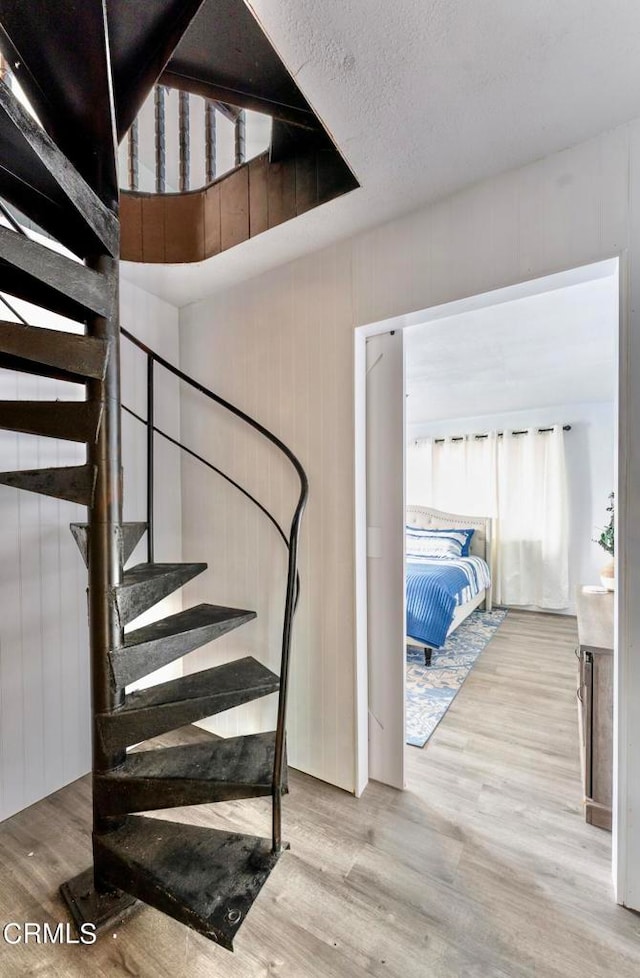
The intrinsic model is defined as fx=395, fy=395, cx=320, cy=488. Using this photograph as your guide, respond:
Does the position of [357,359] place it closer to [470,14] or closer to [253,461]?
[253,461]

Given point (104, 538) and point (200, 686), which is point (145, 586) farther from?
point (200, 686)

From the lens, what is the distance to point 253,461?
2.11 m

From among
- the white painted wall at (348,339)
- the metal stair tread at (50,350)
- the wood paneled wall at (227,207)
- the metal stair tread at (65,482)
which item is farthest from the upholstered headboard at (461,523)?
the metal stair tread at (50,350)

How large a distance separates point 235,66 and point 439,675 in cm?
349

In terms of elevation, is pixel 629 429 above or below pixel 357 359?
below

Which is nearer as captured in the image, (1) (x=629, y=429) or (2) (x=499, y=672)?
(1) (x=629, y=429)

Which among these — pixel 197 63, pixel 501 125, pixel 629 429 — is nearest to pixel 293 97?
pixel 197 63

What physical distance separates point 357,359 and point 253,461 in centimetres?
75

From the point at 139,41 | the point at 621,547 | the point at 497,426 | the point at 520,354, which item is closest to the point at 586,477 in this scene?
the point at 497,426

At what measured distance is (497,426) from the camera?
5062 millimetres

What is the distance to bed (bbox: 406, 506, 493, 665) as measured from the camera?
10.3ft

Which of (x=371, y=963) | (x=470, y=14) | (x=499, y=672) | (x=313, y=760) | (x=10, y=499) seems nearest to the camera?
(x=470, y=14)

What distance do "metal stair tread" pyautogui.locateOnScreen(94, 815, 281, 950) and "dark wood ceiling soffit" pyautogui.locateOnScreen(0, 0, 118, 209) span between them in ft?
7.09

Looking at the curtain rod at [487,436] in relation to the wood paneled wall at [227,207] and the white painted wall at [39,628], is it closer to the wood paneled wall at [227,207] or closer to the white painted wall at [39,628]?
the wood paneled wall at [227,207]
